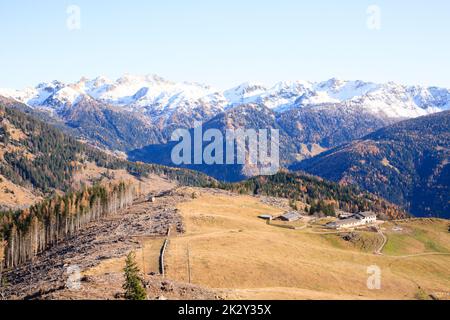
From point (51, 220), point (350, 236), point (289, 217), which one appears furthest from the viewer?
point (289, 217)

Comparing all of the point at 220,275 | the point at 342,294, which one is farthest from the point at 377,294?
the point at 220,275

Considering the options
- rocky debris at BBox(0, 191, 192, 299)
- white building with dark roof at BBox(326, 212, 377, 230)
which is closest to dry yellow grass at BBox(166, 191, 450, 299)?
rocky debris at BBox(0, 191, 192, 299)

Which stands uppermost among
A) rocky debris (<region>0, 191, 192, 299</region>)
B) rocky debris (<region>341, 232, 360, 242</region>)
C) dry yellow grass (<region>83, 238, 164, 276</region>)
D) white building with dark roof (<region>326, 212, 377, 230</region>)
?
dry yellow grass (<region>83, 238, 164, 276</region>)

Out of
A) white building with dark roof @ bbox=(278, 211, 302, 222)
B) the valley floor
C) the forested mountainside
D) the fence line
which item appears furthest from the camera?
white building with dark roof @ bbox=(278, 211, 302, 222)

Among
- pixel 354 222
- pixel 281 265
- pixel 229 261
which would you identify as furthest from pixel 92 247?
pixel 354 222

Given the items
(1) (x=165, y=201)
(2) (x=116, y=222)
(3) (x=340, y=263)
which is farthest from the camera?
(1) (x=165, y=201)

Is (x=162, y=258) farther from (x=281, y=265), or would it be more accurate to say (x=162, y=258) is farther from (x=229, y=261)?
(x=281, y=265)

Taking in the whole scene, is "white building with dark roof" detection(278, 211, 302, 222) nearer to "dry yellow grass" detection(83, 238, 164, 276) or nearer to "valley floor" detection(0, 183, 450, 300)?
"valley floor" detection(0, 183, 450, 300)
